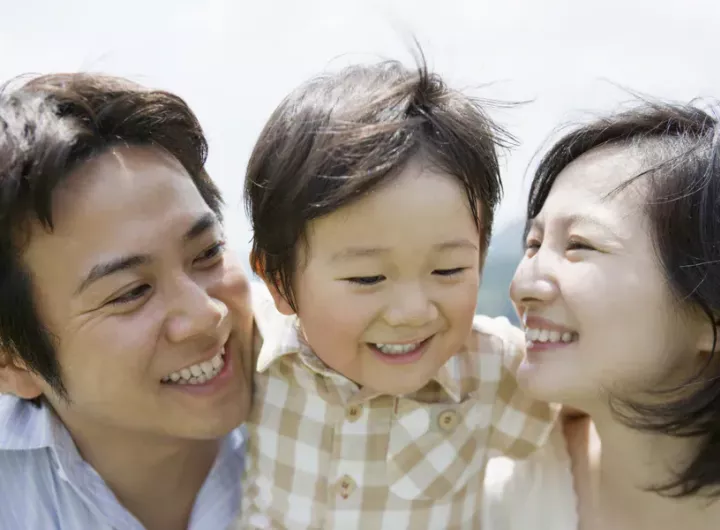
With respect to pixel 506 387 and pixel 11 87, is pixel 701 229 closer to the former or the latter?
pixel 506 387

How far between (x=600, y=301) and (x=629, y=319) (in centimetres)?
7

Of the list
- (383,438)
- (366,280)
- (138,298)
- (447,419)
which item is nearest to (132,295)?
(138,298)

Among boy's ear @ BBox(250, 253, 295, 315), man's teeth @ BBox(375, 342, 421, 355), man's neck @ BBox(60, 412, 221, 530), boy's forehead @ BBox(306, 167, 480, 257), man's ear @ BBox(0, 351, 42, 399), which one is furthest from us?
man's neck @ BBox(60, 412, 221, 530)

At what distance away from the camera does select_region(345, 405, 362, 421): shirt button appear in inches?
62.7

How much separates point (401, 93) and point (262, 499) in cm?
105

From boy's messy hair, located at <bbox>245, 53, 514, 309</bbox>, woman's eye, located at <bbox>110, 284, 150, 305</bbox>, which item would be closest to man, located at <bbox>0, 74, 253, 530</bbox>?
woman's eye, located at <bbox>110, 284, 150, 305</bbox>

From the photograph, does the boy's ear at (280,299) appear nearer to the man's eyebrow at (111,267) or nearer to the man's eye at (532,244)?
the man's eyebrow at (111,267)

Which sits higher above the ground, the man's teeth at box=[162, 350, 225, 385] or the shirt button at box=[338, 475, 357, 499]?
the man's teeth at box=[162, 350, 225, 385]

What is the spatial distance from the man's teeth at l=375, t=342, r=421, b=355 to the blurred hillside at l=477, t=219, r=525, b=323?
12.8 inches

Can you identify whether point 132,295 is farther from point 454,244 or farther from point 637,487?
point 637,487

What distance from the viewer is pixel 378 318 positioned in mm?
1389

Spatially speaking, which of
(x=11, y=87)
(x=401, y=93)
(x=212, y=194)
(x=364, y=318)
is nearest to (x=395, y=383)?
(x=364, y=318)

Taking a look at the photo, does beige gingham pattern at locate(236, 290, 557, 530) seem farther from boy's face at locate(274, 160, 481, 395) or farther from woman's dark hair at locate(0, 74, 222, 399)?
woman's dark hair at locate(0, 74, 222, 399)

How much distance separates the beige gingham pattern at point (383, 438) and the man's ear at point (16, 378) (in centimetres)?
59
